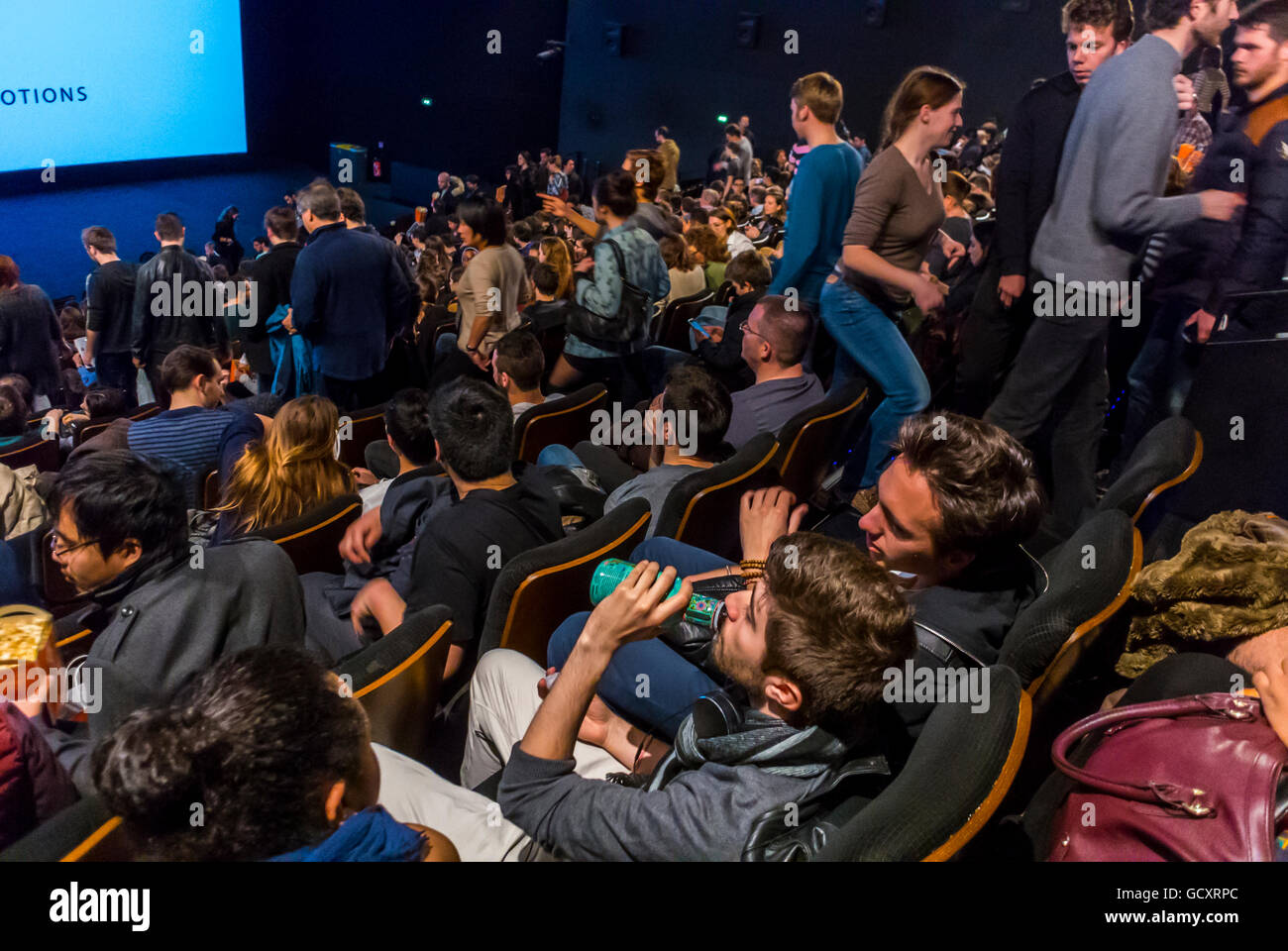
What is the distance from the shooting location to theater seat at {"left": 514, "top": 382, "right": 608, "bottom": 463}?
2.94 meters

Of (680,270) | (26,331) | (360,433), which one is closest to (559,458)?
(360,433)

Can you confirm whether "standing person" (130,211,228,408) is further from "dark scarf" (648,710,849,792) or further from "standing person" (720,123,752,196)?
"standing person" (720,123,752,196)

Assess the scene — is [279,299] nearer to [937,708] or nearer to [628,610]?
[628,610]

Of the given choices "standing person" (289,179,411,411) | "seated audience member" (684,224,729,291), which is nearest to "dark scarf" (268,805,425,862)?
"standing person" (289,179,411,411)

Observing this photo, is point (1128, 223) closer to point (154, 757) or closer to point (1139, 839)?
point (1139, 839)

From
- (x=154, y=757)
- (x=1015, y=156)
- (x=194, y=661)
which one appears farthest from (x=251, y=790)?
(x=1015, y=156)

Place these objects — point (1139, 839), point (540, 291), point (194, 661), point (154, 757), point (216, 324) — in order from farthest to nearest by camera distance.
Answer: point (216, 324) → point (540, 291) → point (194, 661) → point (1139, 839) → point (154, 757)

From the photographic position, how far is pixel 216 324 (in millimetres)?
5367

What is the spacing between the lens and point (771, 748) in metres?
1.20

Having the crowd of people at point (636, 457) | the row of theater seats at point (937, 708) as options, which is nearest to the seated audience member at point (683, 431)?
the crowd of people at point (636, 457)

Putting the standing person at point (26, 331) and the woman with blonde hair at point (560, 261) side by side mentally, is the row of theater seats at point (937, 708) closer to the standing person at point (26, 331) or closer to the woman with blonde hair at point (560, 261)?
the woman with blonde hair at point (560, 261)

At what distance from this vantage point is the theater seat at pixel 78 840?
1.05m

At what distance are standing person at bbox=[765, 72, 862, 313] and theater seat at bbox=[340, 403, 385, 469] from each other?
5.10 ft

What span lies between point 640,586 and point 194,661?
3.04 feet
